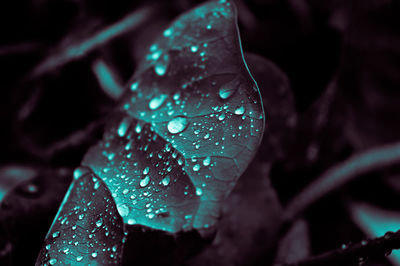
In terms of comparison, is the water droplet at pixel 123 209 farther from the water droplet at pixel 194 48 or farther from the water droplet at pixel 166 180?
the water droplet at pixel 194 48

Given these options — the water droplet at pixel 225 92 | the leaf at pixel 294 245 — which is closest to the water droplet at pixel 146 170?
the water droplet at pixel 225 92

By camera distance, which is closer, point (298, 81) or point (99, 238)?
point (99, 238)

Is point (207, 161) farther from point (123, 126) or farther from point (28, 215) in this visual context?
point (28, 215)

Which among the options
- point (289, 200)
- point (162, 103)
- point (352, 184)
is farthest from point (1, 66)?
point (352, 184)

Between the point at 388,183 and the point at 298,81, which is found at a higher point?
the point at 298,81

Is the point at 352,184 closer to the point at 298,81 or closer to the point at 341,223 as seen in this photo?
the point at 341,223

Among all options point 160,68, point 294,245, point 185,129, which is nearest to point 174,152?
point 185,129

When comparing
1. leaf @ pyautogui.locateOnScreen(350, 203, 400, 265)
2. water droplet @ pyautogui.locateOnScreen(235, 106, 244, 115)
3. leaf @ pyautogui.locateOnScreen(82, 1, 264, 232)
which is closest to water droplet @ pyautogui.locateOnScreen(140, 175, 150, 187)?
leaf @ pyautogui.locateOnScreen(82, 1, 264, 232)
